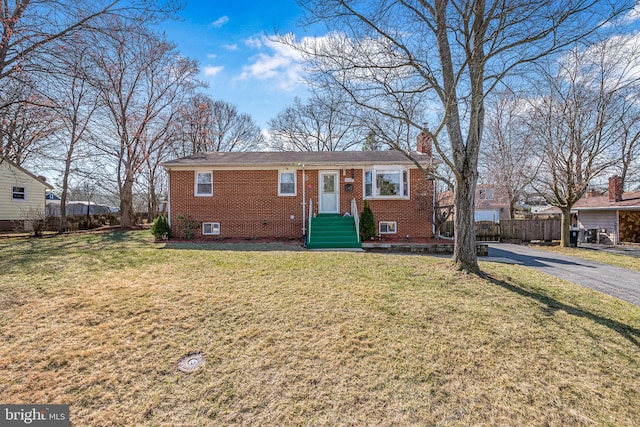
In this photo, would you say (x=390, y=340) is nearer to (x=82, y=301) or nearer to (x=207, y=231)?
(x=82, y=301)

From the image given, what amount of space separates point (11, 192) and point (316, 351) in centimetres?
2548

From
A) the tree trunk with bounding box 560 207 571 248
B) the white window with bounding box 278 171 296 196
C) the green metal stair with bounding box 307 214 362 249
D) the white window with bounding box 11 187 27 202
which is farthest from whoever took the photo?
the white window with bounding box 11 187 27 202

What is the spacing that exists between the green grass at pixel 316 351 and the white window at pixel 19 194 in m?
19.4

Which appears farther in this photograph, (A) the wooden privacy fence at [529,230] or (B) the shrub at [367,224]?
(A) the wooden privacy fence at [529,230]

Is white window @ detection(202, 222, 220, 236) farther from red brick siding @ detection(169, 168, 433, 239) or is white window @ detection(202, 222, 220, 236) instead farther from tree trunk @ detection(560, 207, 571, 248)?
tree trunk @ detection(560, 207, 571, 248)

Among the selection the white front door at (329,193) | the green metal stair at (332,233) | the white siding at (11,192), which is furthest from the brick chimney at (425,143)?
the white siding at (11,192)

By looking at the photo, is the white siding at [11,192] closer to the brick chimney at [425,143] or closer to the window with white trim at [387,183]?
the window with white trim at [387,183]

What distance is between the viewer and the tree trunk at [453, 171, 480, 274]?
20.1 feet

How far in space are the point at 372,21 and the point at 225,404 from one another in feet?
23.2

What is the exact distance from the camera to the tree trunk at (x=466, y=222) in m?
6.14

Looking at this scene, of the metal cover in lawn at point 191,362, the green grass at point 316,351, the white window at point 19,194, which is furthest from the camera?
the white window at point 19,194

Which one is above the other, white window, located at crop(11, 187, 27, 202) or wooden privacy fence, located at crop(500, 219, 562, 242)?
white window, located at crop(11, 187, 27, 202)

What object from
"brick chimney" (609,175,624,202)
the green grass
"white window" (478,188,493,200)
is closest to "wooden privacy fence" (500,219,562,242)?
"brick chimney" (609,175,624,202)

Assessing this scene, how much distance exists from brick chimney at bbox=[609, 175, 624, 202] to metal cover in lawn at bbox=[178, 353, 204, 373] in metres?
24.8
